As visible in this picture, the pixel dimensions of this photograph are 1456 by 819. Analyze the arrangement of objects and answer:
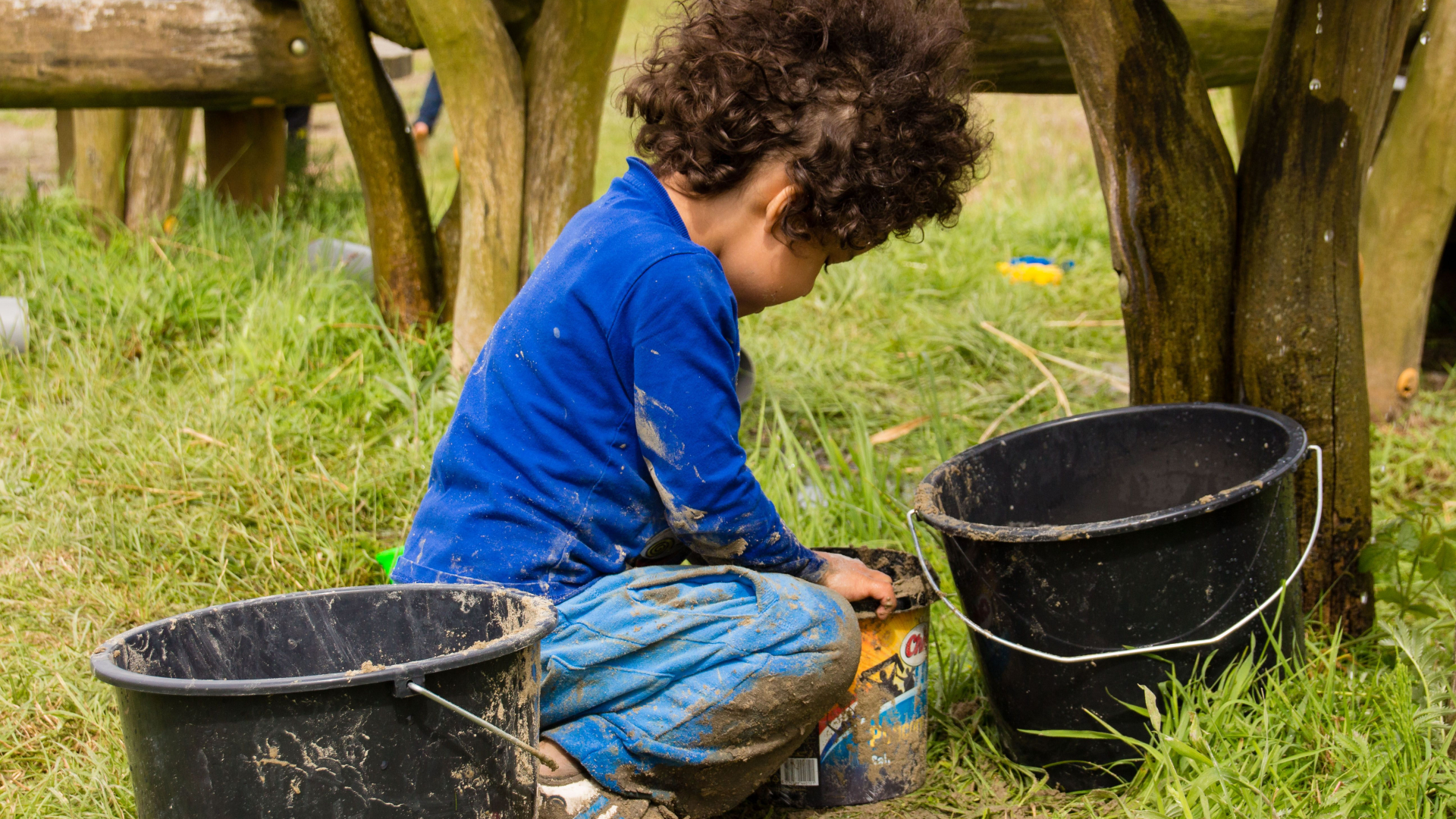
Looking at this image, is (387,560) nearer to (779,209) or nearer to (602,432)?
(602,432)

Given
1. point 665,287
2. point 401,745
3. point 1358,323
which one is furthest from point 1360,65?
point 401,745

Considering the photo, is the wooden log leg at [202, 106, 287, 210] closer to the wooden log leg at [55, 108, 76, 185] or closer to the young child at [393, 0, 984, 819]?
the wooden log leg at [55, 108, 76, 185]

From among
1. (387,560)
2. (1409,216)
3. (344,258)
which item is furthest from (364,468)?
(1409,216)

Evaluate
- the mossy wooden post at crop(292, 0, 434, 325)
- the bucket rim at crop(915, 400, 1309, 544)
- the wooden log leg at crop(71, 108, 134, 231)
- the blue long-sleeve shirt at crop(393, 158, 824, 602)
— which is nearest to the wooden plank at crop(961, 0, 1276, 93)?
the bucket rim at crop(915, 400, 1309, 544)

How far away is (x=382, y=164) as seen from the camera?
345 centimetres

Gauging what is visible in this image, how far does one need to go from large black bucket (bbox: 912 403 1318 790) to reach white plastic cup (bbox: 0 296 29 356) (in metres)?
2.84

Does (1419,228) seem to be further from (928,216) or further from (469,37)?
(469,37)

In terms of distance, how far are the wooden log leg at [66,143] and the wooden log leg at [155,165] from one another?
0.66 meters

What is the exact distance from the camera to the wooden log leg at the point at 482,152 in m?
3.17

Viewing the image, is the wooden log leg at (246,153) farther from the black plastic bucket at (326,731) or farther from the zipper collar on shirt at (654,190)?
the black plastic bucket at (326,731)

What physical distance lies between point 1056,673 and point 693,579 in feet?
1.97

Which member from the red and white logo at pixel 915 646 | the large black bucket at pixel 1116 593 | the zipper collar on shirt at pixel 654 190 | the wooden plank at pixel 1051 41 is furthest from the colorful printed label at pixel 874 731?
the wooden plank at pixel 1051 41

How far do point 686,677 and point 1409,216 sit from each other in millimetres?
3142

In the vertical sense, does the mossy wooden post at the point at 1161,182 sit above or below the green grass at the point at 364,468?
above
